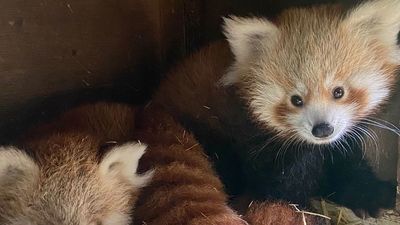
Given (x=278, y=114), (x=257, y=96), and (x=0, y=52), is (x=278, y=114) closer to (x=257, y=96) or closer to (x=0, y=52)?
(x=257, y=96)

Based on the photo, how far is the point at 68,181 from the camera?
8.43 ft

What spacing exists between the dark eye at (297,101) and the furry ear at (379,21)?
→ 0.31m

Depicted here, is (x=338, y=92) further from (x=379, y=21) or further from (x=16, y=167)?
(x=16, y=167)

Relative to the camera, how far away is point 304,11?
9.73 feet

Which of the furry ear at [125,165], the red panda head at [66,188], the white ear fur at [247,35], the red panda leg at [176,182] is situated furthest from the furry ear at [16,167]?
the white ear fur at [247,35]

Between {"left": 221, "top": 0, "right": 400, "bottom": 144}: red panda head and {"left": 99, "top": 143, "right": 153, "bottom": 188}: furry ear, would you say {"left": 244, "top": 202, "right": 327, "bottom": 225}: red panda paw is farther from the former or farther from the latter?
{"left": 99, "top": 143, "right": 153, "bottom": 188}: furry ear

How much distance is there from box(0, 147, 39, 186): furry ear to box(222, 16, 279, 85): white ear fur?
2.87ft

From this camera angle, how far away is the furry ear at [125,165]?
262cm

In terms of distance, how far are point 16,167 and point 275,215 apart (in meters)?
0.91

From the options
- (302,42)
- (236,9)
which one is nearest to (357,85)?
(302,42)

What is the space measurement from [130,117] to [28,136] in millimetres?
396

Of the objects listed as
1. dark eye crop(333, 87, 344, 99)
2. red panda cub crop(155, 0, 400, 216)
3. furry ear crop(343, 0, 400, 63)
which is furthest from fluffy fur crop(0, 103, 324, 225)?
furry ear crop(343, 0, 400, 63)

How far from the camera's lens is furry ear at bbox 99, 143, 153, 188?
8.61 ft

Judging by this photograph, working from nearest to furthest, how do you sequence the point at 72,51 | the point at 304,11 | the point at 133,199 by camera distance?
the point at 133,199 < the point at 304,11 < the point at 72,51
